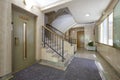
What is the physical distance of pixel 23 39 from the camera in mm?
3059

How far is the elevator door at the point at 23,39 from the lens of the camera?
271 centimetres

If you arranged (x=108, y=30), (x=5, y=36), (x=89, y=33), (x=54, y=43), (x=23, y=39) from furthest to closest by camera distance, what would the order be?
(x=89, y=33), (x=54, y=43), (x=108, y=30), (x=23, y=39), (x=5, y=36)

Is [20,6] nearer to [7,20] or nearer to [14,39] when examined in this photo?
[7,20]

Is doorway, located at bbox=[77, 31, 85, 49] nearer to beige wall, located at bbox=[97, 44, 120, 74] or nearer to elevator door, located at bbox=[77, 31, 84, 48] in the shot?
elevator door, located at bbox=[77, 31, 84, 48]

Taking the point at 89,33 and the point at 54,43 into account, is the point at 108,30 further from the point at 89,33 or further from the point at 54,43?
the point at 89,33

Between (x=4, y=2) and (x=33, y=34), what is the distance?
163 centimetres

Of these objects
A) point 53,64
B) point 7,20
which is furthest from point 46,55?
point 7,20

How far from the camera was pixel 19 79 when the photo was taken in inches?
92.3

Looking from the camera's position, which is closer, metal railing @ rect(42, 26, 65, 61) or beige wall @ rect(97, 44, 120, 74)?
beige wall @ rect(97, 44, 120, 74)

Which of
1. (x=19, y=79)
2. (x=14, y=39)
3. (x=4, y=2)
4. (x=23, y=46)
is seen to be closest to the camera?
(x=4, y=2)

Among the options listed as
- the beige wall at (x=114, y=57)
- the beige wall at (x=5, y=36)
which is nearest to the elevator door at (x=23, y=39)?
the beige wall at (x=5, y=36)

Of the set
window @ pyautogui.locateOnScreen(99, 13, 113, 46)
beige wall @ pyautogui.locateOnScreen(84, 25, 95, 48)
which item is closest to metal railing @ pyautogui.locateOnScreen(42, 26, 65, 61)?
window @ pyautogui.locateOnScreen(99, 13, 113, 46)

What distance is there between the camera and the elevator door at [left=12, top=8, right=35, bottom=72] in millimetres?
2709

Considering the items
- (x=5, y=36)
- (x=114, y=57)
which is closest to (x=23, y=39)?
(x=5, y=36)
